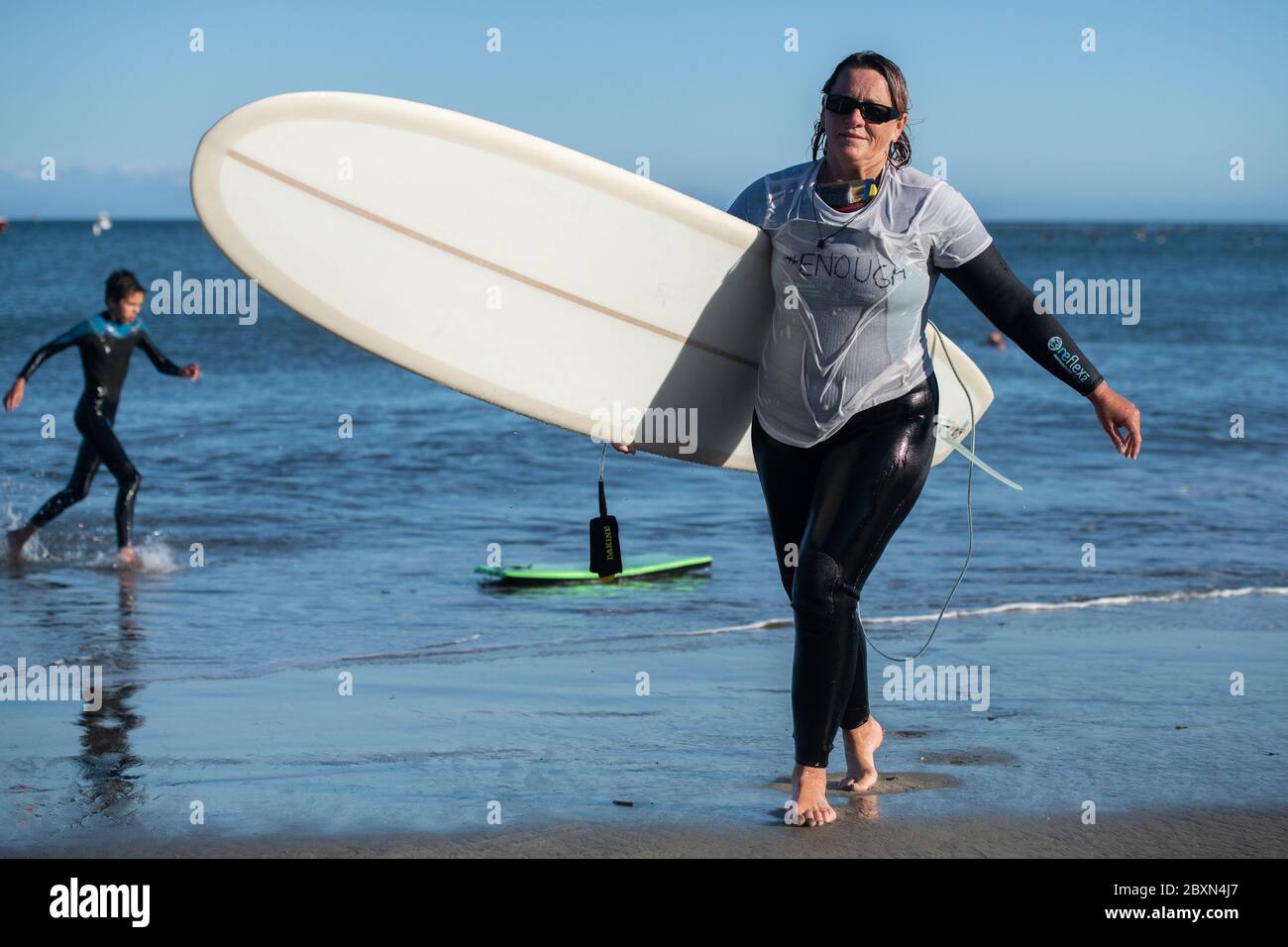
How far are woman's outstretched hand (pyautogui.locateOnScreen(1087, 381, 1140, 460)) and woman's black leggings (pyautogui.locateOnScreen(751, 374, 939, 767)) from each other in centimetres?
38

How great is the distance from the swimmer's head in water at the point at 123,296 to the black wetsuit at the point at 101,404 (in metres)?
0.05

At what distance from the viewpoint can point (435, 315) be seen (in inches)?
160

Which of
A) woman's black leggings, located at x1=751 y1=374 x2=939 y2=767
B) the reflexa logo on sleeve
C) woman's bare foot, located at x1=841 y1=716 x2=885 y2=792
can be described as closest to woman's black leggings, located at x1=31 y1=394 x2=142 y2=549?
woman's bare foot, located at x1=841 y1=716 x2=885 y2=792

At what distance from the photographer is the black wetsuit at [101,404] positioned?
26.3 ft

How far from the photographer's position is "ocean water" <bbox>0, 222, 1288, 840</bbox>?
5.20 m

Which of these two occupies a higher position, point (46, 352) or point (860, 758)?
point (46, 352)

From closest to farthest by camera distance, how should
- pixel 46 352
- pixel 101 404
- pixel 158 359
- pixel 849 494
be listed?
pixel 849 494
pixel 46 352
pixel 101 404
pixel 158 359

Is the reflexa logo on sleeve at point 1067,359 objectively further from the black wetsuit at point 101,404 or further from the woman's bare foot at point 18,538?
the woman's bare foot at point 18,538

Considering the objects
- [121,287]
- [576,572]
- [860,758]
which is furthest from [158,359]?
[860,758]

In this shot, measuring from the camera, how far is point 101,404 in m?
8.14

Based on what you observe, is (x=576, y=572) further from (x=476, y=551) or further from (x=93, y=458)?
(x=93, y=458)

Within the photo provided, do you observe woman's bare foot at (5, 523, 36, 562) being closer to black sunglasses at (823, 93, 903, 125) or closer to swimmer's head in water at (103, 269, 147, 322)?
swimmer's head in water at (103, 269, 147, 322)

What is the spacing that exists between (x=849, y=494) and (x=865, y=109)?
862mm
